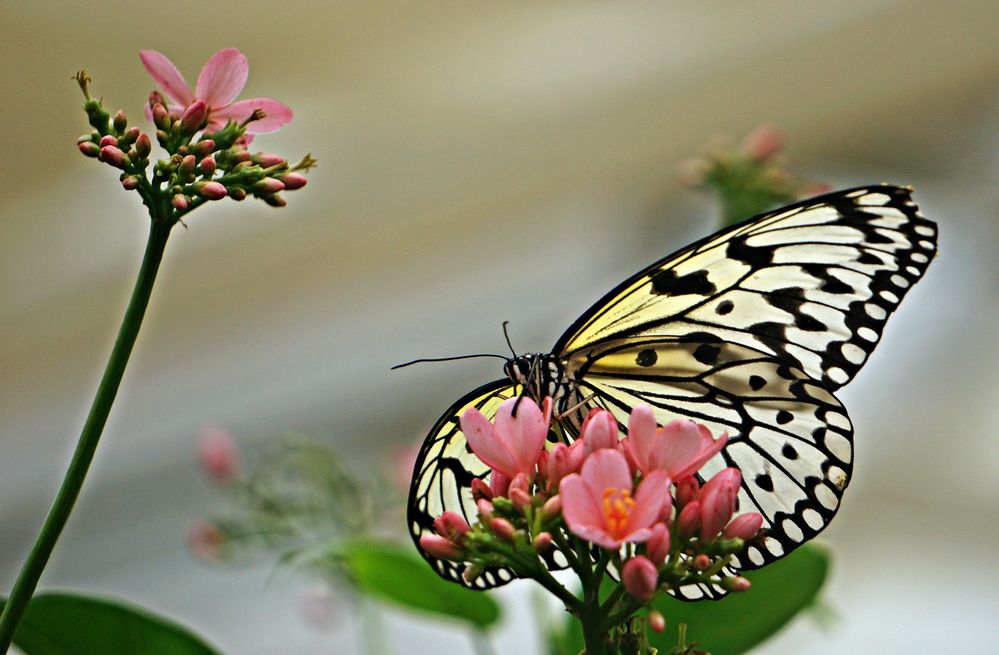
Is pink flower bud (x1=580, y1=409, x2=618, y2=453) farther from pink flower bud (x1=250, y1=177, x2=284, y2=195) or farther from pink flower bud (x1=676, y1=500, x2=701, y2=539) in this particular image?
pink flower bud (x1=250, y1=177, x2=284, y2=195)

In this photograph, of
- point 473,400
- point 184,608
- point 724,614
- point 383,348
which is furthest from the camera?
point 383,348

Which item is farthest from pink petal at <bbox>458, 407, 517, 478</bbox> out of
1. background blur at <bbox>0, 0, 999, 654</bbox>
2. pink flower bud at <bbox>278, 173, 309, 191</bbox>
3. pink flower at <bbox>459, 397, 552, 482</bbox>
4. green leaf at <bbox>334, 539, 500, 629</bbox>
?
background blur at <bbox>0, 0, 999, 654</bbox>

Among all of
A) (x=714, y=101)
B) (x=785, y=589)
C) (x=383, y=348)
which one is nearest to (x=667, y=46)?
(x=714, y=101)

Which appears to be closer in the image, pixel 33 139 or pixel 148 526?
pixel 33 139

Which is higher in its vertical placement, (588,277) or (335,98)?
(335,98)

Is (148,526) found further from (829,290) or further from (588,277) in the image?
(829,290)

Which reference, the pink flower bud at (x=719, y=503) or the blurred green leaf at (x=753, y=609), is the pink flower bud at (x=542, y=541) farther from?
the blurred green leaf at (x=753, y=609)
